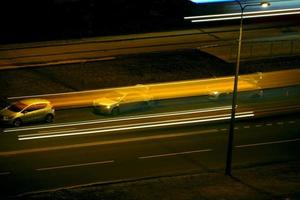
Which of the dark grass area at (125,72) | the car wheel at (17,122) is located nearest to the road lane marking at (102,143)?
the car wheel at (17,122)

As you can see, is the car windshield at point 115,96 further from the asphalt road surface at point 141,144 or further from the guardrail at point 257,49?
the guardrail at point 257,49

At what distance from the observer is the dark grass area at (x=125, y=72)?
122 ft

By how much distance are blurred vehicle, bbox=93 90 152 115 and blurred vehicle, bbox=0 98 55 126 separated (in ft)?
8.10

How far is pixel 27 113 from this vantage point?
30.0m

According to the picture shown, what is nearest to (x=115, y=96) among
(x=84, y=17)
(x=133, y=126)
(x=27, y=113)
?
(x=133, y=126)

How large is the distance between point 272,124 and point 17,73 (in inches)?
645

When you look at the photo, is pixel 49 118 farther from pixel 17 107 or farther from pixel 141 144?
pixel 141 144

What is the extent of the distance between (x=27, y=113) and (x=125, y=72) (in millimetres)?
11048

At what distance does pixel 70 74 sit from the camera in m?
39.0

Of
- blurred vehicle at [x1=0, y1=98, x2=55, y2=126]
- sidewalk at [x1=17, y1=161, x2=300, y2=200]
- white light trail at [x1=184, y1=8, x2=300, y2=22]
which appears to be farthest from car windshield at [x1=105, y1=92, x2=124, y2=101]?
white light trail at [x1=184, y1=8, x2=300, y2=22]

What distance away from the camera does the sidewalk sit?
21641mm

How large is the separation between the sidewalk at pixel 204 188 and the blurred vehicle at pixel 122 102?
342 inches

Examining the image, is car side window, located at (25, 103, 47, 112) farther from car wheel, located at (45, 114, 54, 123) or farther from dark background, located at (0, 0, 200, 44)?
dark background, located at (0, 0, 200, 44)

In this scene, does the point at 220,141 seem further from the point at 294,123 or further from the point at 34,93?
the point at 34,93
